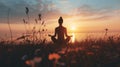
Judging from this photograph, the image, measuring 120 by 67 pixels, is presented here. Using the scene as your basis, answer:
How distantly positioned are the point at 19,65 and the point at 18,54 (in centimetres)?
91

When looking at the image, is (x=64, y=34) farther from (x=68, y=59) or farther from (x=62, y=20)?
(x=68, y=59)

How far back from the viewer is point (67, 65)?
433 centimetres

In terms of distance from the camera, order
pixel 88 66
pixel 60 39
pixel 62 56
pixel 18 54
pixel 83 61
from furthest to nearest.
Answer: pixel 60 39
pixel 18 54
pixel 62 56
pixel 83 61
pixel 88 66

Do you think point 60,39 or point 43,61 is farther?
point 60,39

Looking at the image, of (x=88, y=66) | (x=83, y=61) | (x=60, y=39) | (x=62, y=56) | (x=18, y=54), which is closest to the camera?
(x=88, y=66)

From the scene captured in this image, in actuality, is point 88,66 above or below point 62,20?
below

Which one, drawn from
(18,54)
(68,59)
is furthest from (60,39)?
(68,59)

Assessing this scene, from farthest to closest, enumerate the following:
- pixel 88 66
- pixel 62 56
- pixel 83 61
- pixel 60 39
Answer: pixel 60 39, pixel 62 56, pixel 83 61, pixel 88 66

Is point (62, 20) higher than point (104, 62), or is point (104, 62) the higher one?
point (62, 20)

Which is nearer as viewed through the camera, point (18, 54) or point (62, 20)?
point (18, 54)

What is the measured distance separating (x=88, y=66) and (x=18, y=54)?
1.86 metres

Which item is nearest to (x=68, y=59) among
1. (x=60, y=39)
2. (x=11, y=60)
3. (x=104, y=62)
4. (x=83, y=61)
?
(x=83, y=61)

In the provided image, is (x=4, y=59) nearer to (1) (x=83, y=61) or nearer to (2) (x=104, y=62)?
(1) (x=83, y=61)

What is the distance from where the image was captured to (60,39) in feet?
35.3
